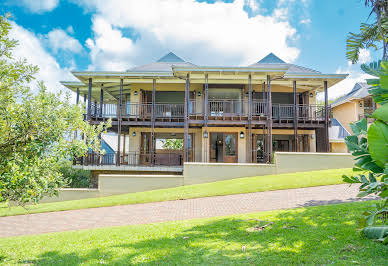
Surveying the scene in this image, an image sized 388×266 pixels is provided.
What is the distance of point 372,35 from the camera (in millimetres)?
6871

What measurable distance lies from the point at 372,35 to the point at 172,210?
7628 millimetres

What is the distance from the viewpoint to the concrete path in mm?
7789

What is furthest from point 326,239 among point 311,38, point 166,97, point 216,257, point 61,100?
point 311,38

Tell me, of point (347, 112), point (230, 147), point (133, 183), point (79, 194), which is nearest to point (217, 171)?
point (133, 183)

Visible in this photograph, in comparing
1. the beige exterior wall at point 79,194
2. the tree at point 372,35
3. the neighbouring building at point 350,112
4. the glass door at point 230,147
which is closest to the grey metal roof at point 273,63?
Result: the neighbouring building at point 350,112

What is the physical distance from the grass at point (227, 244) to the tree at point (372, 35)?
399 cm

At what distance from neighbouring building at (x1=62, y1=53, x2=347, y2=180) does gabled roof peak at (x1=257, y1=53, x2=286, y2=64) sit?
0.55m

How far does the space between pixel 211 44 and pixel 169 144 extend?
1321 centimetres

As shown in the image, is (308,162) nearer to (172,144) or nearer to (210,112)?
(210,112)

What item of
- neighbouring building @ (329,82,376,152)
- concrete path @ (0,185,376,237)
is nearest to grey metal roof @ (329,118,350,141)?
neighbouring building @ (329,82,376,152)

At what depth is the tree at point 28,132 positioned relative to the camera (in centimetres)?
406

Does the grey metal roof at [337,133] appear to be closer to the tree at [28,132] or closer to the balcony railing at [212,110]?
the balcony railing at [212,110]

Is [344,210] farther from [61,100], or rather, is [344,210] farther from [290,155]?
[290,155]

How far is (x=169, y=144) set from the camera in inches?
1189
